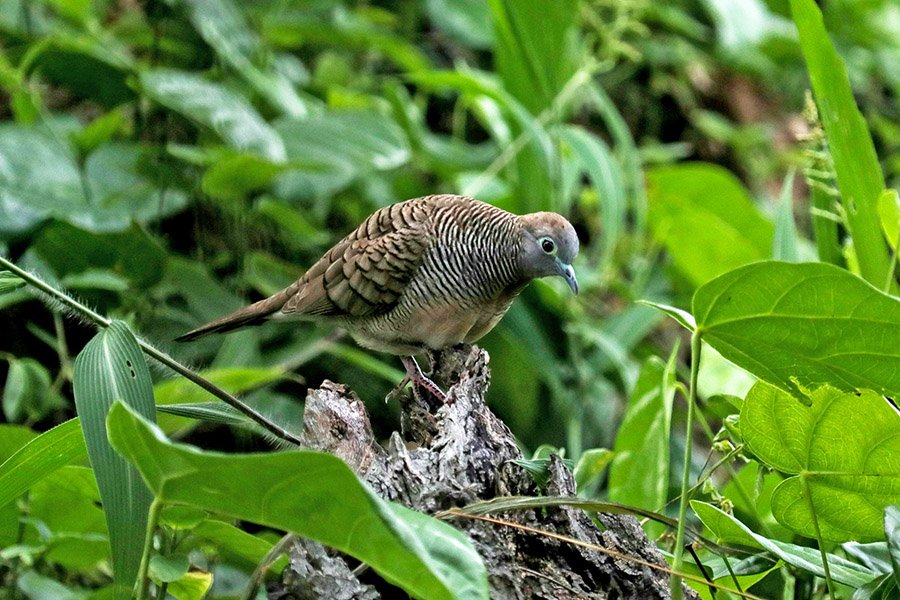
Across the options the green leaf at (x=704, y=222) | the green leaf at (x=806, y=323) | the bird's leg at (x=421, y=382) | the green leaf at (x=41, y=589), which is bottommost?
the green leaf at (x=41, y=589)

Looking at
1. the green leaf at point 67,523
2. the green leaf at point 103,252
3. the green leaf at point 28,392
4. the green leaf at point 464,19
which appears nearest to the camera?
the green leaf at point 67,523

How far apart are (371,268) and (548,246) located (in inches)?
16.4

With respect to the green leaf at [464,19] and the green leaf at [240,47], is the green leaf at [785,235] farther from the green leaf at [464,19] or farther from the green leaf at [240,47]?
the green leaf at [464,19]

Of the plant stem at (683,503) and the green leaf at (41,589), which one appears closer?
the plant stem at (683,503)

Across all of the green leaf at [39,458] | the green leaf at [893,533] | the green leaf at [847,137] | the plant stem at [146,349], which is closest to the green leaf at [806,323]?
the green leaf at [893,533]

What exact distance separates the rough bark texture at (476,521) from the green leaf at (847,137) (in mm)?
850

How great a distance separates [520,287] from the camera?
246 cm

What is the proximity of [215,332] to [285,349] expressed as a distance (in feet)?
4.19

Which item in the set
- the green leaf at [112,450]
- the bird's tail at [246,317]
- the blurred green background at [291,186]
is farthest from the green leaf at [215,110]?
the green leaf at [112,450]

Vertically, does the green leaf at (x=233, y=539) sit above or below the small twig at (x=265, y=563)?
below

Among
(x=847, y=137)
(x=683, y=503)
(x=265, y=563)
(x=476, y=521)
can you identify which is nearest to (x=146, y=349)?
(x=265, y=563)

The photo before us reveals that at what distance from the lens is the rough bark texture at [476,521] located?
147 cm

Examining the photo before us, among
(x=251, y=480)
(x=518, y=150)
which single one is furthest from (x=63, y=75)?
(x=251, y=480)

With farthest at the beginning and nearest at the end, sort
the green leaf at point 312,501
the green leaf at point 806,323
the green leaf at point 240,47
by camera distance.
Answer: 1. the green leaf at point 240,47
2. the green leaf at point 806,323
3. the green leaf at point 312,501
